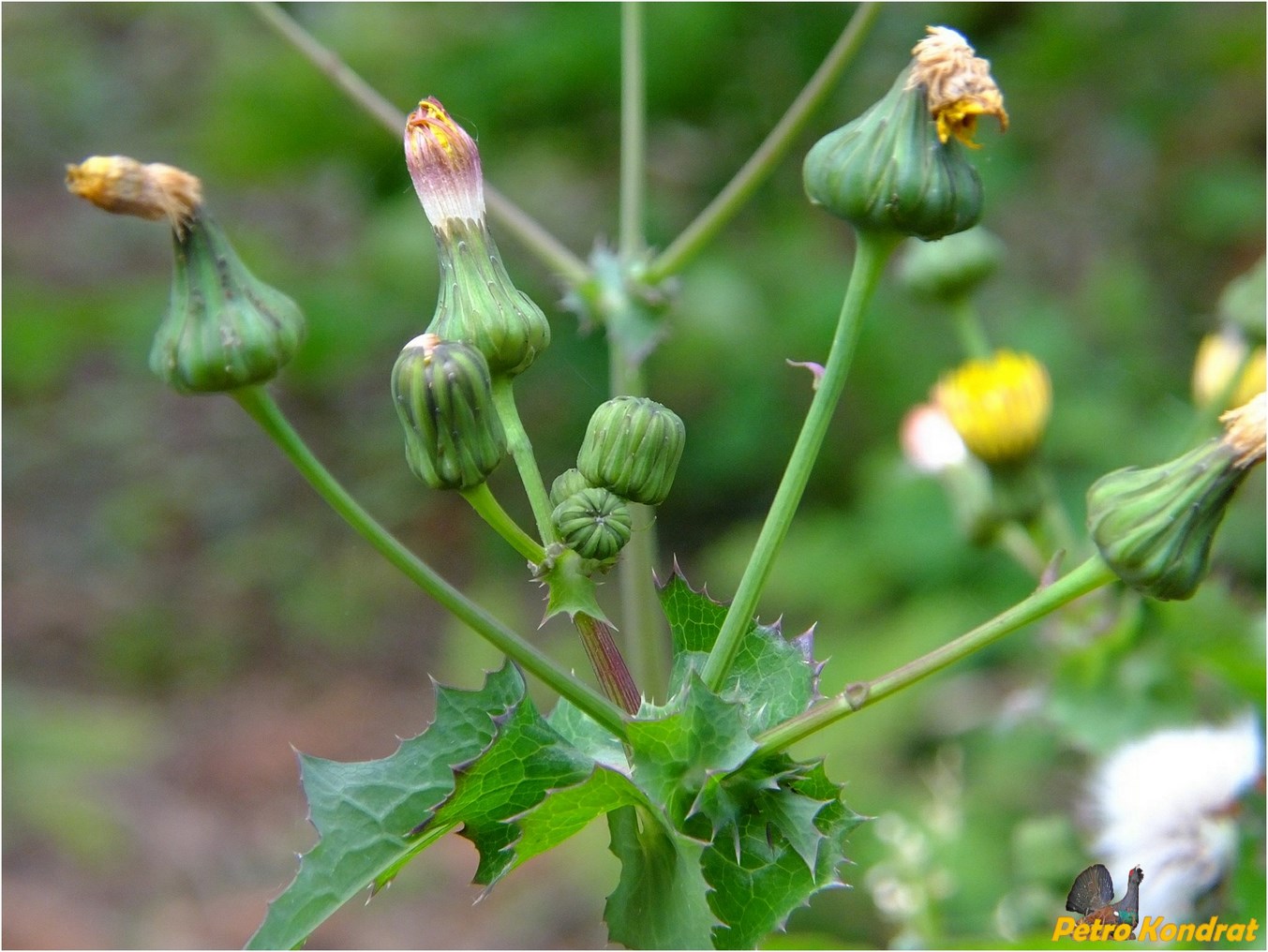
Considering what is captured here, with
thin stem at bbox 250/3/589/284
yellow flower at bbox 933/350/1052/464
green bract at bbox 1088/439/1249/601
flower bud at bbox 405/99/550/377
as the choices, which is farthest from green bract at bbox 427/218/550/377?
yellow flower at bbox 933/350/1052/464

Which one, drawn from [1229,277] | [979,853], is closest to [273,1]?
[979,853]

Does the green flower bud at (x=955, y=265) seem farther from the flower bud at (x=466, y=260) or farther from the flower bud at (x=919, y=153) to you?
the flower bud at (x=466, y=260)

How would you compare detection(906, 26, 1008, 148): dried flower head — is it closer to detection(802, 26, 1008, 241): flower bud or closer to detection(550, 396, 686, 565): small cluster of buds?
detection(802, 26, 1008, 241): flower bud

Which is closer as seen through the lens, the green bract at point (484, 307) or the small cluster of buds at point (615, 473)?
the small cluster of buds at point (615, 473)

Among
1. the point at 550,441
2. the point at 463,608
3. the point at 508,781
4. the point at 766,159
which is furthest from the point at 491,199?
the point at 550,441

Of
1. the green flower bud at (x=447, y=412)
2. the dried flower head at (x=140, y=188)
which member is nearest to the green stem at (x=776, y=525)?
the green flower bud at (x=447, y=412)

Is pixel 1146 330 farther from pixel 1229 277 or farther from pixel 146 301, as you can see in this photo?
pixel 146 301
